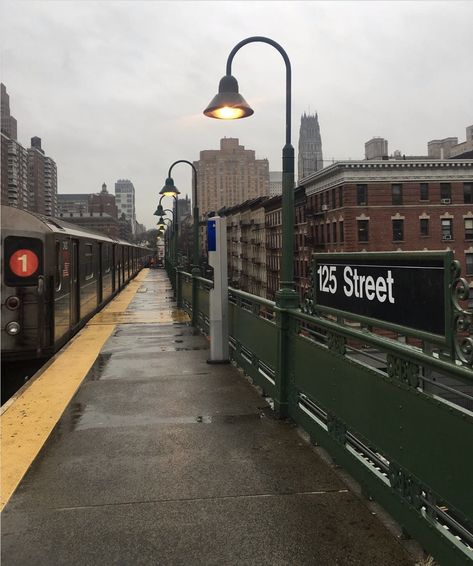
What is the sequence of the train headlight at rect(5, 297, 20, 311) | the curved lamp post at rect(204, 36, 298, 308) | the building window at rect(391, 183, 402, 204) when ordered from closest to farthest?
1. the curved lamp post at rect(204, 36, 298, 308)
2. the train headlight at rect(5, 297, 20, 311)
3. the building window at rect(391, 183, 402, 204)

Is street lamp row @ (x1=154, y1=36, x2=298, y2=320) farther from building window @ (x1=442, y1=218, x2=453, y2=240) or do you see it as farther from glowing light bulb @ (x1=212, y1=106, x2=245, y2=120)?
building window @ (x1=442, y1=218, x2=453, y2=240)

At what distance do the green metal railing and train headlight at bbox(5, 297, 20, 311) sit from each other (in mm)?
5164

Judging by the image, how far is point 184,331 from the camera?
12.8 metres

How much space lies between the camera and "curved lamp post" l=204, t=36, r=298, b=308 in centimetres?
594

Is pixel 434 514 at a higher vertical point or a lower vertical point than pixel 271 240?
lower

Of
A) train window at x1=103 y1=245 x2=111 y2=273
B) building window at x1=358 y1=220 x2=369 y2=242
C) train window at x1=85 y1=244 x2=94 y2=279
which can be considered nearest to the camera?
train window at x1=85 y1=244 x2=94 y2=279

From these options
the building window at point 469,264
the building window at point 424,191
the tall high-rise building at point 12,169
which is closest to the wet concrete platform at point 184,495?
the building window at point 469,264

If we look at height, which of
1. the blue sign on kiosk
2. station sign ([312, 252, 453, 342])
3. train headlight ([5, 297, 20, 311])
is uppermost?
the blue sign on kiosk

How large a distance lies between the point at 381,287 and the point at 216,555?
2.11m

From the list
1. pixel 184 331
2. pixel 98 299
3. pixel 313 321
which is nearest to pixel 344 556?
pixel 313 321

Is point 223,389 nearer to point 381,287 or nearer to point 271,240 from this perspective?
point 381,287

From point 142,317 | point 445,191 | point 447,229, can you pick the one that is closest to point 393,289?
point 142,317

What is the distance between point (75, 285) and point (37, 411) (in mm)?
6410

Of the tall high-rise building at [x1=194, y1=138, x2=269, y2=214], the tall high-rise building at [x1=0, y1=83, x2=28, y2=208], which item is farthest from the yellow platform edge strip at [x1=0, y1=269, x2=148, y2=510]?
the tall high-rise building at [x1=194, y1=138, x2=269, y2=214]
